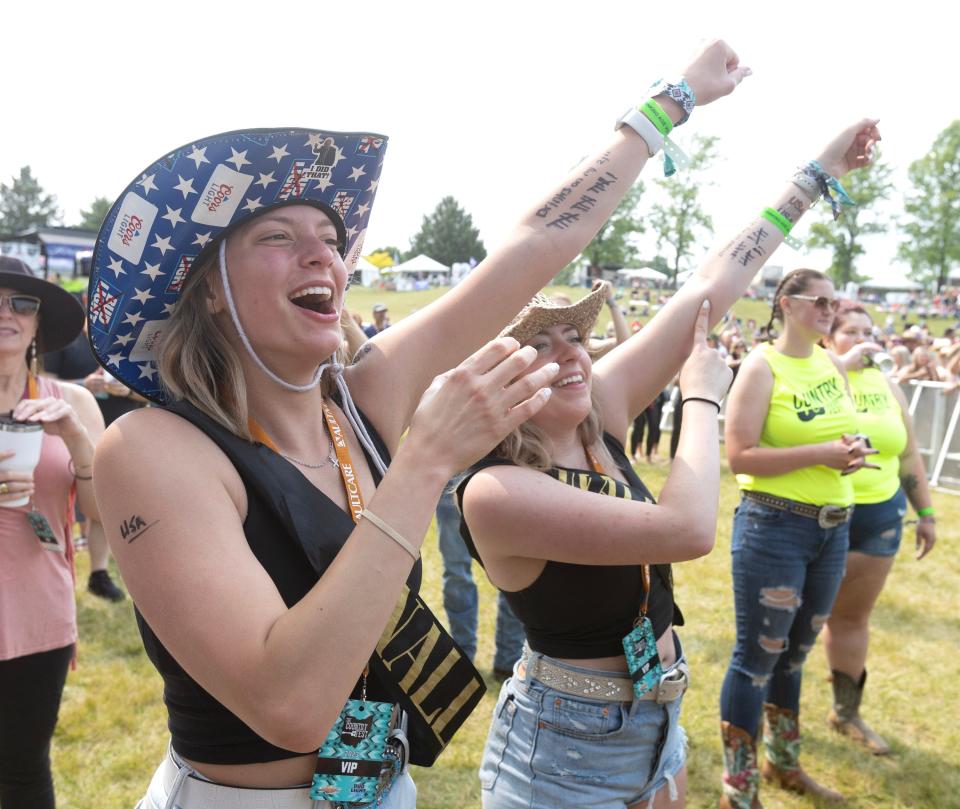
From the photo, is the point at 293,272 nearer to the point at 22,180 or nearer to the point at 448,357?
the point at 448,357

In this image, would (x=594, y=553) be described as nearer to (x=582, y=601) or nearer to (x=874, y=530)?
(x=582, y=601)

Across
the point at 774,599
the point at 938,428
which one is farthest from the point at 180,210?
the point at 938,428

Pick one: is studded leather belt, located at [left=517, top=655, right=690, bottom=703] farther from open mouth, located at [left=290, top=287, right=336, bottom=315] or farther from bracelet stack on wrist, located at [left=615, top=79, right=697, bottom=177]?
bracelet stack on wrist, located at [left=615, top=79, right=697, bottom=177]

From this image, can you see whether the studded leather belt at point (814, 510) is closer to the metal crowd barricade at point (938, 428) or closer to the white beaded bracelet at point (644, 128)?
the white beaded bracelet at point (644, 128)

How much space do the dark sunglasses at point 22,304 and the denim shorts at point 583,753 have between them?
246 centimetres

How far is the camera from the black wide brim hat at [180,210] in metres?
1.35

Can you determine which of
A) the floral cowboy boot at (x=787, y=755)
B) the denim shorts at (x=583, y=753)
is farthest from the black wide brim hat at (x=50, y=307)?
the floral cowboy boot at (x=787, y=755)

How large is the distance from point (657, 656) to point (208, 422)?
1453mm

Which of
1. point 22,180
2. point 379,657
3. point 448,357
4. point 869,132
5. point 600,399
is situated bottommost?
point 22,180

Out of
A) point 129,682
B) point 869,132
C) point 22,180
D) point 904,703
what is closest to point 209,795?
point 869,132

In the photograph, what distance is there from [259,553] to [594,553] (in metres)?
0.98

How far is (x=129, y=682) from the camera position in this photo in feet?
15.1

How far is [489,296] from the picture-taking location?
1783mm

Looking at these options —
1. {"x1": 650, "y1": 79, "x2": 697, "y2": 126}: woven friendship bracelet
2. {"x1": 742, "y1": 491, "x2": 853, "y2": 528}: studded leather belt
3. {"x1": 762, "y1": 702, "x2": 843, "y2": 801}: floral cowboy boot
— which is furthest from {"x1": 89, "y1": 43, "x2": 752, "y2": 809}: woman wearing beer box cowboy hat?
{"x1": 762, "y1": 702, "x2": 843, "y2": 801}: floral cowboy boot
